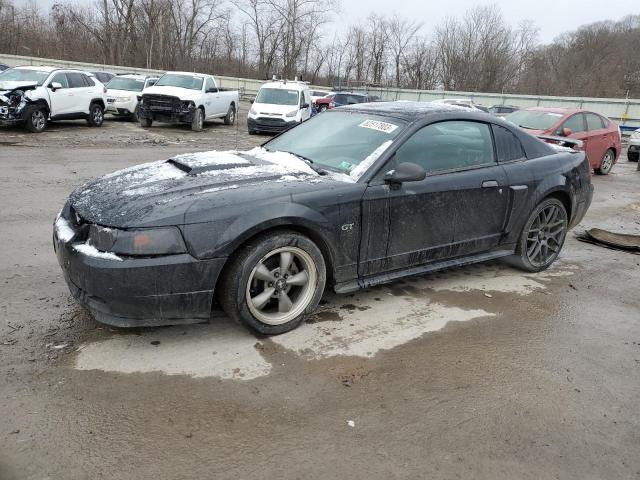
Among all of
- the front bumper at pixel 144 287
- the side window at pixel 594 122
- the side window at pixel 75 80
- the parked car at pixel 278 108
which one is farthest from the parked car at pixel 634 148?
the front bumper at pixel 144 287

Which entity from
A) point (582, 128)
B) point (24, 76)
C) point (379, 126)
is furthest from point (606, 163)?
point (24, 76)

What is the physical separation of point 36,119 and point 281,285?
13.1 meters

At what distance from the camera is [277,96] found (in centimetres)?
1909

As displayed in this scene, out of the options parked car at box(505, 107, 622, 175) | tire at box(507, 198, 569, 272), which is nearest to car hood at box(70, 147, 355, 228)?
tire at box(507, 198, 569, 272)

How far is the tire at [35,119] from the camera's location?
13578 mm

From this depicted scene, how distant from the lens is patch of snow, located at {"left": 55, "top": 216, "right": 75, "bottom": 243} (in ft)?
11.0

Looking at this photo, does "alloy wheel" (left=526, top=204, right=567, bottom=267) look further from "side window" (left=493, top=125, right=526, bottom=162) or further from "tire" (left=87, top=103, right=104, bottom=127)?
"tire" (left=87, top=103, right=104, bottom=127)

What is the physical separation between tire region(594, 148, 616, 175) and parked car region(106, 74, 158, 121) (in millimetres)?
14597

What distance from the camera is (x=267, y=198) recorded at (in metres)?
3.39

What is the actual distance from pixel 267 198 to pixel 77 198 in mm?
1394

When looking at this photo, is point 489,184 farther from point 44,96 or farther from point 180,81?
point 180,81

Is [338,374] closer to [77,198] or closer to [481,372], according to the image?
[481,372]

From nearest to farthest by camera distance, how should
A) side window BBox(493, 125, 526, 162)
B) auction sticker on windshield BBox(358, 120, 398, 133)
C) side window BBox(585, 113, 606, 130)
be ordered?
1. auction sticker on windshield BBox(358, 120, 398, 133)
2. side window BBox(493, 125, 526, 162)
3. side window BBox(585, 113, 606, 130)

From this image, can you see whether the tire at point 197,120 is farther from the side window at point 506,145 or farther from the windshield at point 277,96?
the side window at point 506,145
